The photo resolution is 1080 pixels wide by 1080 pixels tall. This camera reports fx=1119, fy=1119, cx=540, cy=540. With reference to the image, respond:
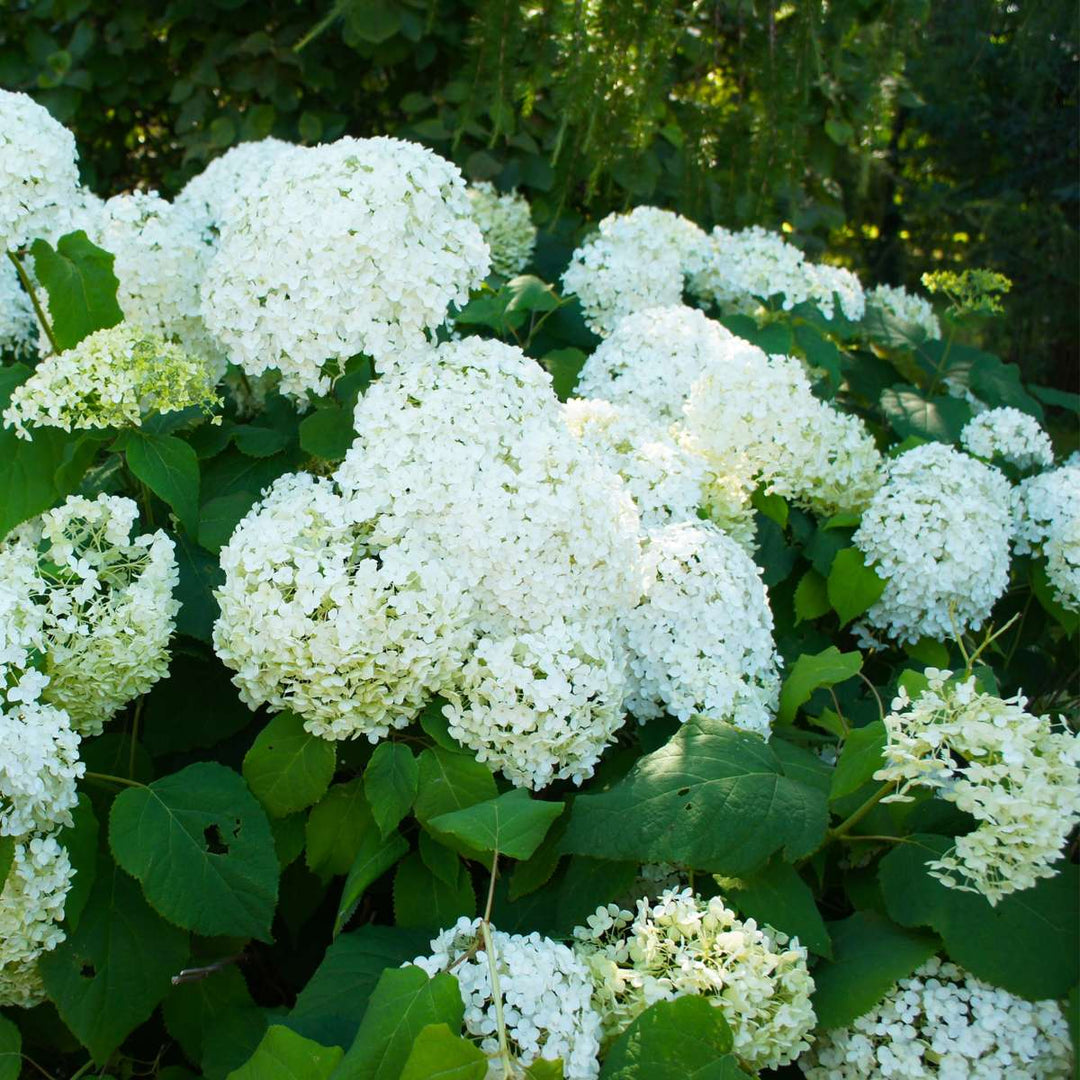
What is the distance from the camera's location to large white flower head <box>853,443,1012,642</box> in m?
2.46

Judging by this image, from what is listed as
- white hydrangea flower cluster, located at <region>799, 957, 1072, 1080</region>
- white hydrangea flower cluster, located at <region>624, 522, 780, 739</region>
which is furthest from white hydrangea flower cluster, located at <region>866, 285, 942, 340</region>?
white hydrangea flower cluster, located at <region>799, 957, 1072, 1080</region>

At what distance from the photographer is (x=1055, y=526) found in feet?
8.67

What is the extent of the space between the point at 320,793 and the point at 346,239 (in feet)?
3.29

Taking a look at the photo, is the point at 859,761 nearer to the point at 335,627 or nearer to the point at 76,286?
the point at 335,627

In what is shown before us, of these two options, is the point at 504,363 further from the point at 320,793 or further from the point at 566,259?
the point at 566,259

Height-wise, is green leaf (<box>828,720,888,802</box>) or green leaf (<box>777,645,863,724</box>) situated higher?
green leaf (<box>828,720,888,802</box>)

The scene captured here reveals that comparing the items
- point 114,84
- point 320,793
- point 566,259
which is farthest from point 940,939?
point 114,84

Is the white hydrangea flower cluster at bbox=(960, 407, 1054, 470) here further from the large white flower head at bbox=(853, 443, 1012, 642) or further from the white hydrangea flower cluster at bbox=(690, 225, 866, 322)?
the white hydrangea flower cluster at bbox=(690, 225, 866, 322)

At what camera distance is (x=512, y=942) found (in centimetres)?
164

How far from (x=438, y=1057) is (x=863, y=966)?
0.67 m

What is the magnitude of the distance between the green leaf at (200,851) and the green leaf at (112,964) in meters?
0.14

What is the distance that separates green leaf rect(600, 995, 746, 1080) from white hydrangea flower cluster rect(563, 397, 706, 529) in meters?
1.07

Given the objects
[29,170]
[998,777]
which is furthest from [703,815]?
[29,170]

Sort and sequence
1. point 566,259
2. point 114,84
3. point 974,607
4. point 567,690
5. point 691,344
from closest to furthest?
point 567,690 → point 974,607 → point 691,344 → point 566,259 → point 114,84
